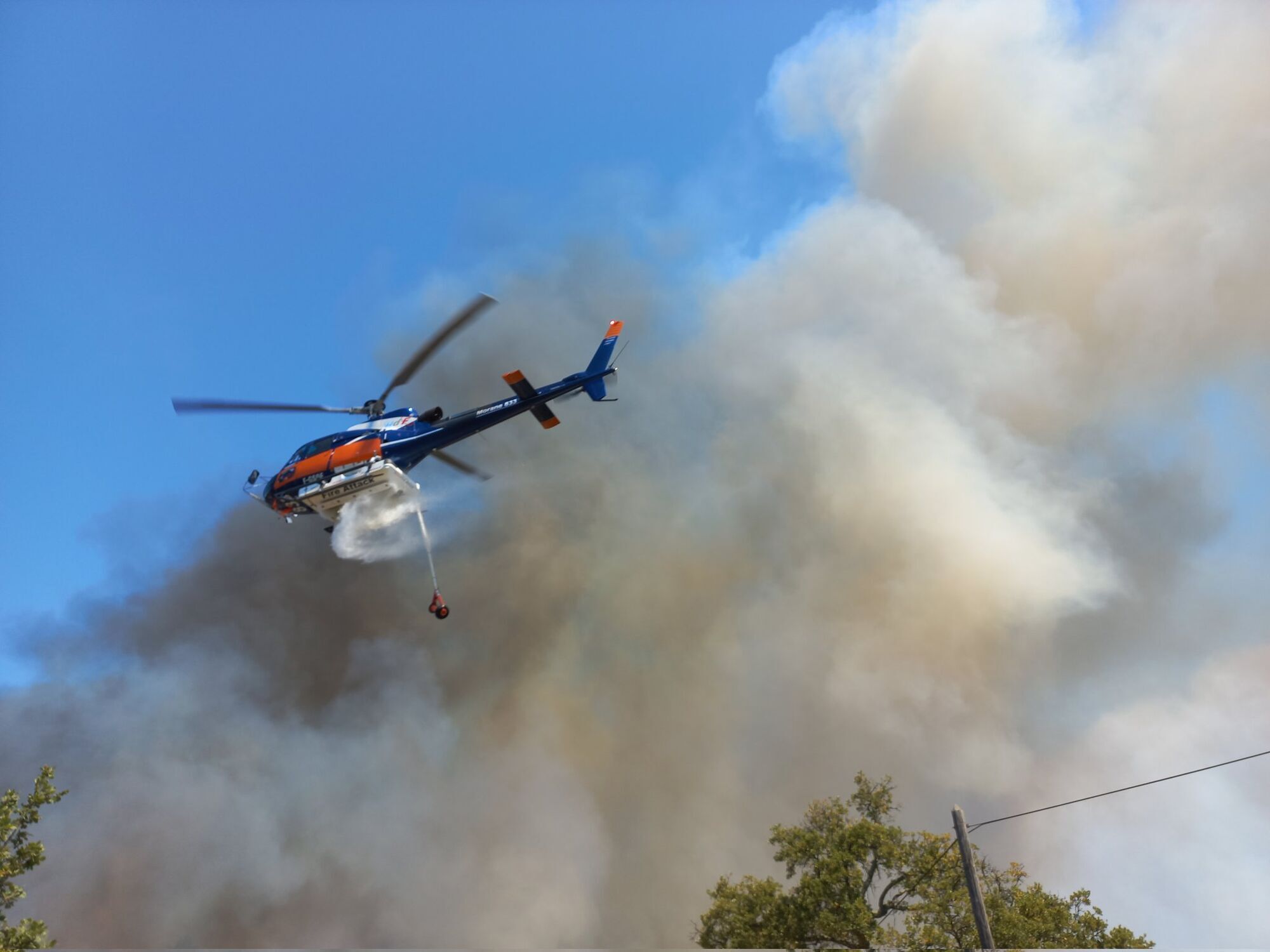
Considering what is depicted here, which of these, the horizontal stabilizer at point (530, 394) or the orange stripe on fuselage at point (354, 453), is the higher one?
the horizontal stabilizer at point (530, 394)

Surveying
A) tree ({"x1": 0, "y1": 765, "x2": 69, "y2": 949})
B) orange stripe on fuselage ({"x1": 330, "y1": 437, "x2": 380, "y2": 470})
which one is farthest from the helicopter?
tree ({"x1": 0, "y1": 765, "x2": 69, "y2": 949})

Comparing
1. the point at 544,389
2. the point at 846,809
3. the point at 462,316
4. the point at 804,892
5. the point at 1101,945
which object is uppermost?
the point at 544,389

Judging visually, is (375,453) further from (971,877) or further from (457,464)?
(971,877)

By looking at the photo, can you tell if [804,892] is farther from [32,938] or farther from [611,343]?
[32,938]

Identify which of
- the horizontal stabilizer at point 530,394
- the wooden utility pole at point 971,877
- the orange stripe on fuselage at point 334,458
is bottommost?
the wooden utility pole at point 971,877

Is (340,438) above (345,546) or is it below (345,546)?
above

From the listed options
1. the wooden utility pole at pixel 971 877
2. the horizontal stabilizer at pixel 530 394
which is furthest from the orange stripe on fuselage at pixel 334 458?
the wooden utility pole at pixel 971 877

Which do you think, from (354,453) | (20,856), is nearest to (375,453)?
(354,453)

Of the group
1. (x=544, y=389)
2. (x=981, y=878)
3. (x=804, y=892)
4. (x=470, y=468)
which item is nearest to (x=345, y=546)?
(x=470, y=468)

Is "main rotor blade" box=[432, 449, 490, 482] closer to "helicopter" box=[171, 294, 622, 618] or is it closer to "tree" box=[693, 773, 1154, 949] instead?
"helicopter" box=[171, 294, 622, 618]

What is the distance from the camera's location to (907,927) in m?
38.4

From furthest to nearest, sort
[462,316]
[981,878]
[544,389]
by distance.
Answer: [981,878] → [544,389] → [462,316]

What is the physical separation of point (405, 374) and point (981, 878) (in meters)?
40.3

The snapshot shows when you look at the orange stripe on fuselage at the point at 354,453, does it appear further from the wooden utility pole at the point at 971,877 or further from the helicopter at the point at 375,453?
the wooden utility pole at the point at 971,877
